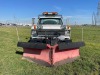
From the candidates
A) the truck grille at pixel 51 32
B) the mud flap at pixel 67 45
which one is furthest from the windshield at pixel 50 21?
the mud flap at pixel 67 45

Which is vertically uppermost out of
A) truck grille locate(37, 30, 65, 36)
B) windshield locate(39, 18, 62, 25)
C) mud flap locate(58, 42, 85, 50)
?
windshield locate(39, 18, 62, 25)

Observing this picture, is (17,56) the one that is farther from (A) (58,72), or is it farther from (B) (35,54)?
(A) (58,72)

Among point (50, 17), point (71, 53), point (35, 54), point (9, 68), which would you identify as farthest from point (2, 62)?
point (50, 17)

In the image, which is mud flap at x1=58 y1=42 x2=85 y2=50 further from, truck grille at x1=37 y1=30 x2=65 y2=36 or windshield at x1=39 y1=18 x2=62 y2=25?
windshield at x1=39 y1=18 x2=62 y2=25

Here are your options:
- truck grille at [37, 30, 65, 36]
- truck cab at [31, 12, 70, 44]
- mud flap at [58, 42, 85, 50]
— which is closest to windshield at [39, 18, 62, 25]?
truck cab at [31, 12, 70, 44]

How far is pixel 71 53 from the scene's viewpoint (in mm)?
9344

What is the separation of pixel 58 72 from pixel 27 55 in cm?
190

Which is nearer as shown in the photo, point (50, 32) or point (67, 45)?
point (67, 45)

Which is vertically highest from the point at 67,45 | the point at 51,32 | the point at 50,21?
the point at 50,21

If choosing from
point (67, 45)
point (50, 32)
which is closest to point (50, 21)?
point (50, 32)

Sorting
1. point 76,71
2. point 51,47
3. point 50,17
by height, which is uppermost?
point 50,17

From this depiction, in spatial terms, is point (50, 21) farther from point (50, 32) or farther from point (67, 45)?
point (67, 45)

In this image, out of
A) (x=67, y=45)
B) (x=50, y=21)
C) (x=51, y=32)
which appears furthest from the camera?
(x=50, y=21)

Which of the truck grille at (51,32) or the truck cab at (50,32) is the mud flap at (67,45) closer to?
the truck cab at (50,32)
